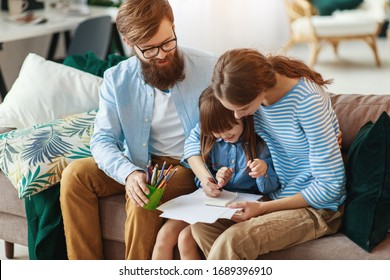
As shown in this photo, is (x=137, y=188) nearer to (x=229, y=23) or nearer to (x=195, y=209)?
(x=195, y=209)

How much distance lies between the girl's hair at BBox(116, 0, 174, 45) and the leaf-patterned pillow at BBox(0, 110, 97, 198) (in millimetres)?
516

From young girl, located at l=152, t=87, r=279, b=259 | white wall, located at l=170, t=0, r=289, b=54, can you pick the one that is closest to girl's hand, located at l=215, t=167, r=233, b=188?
young girl, located at l=152, t=87, r=279, b=259

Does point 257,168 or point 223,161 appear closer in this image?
point 257,168

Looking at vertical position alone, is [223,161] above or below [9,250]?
above

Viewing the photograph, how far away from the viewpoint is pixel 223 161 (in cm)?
233

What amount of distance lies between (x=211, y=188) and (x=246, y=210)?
164 mm

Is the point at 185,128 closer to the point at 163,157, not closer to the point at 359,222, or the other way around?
the point at 163,157

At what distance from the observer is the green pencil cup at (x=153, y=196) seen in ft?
7.11

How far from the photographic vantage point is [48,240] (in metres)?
2.47

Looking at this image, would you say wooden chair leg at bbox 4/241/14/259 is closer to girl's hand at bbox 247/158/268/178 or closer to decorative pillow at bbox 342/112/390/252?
girl's hand at bbox 247/158/268/178

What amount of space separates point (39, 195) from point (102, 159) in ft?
1.01

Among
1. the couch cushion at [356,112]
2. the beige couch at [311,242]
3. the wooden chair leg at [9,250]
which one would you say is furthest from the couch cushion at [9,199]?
the couch cushion at [356,112]

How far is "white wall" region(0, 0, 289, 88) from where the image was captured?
5891 millimetres

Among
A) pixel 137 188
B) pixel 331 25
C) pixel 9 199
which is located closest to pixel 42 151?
pixel 9 199
